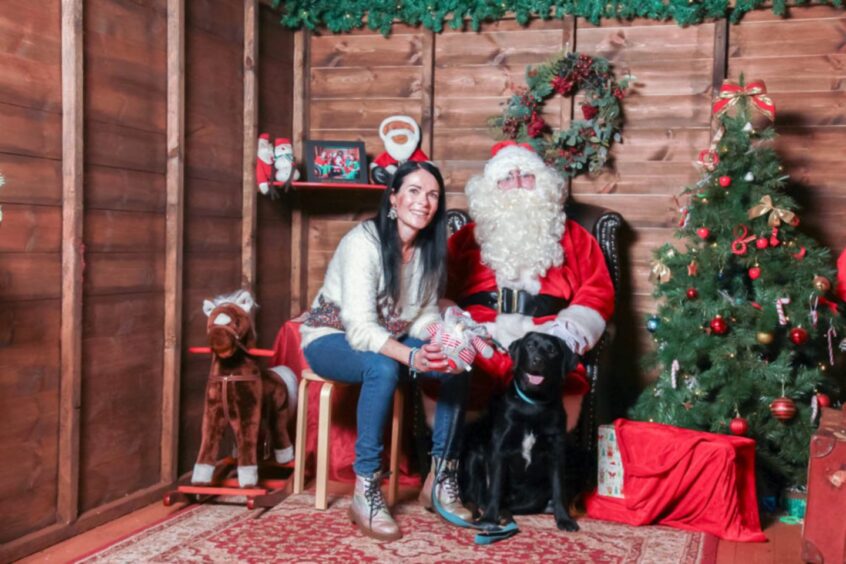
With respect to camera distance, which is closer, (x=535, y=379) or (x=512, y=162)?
(x=535, y=379)

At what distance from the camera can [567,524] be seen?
3.17 m

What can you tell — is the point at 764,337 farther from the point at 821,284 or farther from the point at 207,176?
the point at 207,176

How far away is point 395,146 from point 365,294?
1.50m

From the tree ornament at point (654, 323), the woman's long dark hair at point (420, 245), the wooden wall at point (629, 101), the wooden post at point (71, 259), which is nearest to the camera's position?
the wooden post at point (71, 259)

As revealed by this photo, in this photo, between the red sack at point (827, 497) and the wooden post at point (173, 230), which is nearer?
the red sack at point (827, 497)

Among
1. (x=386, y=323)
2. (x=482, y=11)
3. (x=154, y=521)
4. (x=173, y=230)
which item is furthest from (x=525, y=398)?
(x=482, y=11)

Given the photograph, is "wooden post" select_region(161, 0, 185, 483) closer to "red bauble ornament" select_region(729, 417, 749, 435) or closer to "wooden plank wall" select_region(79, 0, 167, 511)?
"wooden plank wall" select_region(79, 0, 167, 511)

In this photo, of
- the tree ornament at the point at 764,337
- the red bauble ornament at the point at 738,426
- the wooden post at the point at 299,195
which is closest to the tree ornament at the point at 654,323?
the tree ornament at the point at 764,337

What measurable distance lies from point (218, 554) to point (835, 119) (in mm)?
3220

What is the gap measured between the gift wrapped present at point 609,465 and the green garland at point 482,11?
2.01 meters

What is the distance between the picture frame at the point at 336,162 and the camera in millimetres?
4414

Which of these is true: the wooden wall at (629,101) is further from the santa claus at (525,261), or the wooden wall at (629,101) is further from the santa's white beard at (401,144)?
the santa claus at (525,261)

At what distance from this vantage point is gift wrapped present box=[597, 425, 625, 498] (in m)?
3.37

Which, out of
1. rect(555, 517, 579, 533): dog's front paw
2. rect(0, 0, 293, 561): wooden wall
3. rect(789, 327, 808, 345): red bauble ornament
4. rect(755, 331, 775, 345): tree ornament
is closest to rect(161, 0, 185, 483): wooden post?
rect(0, 0, 293, 561): wooden wall
